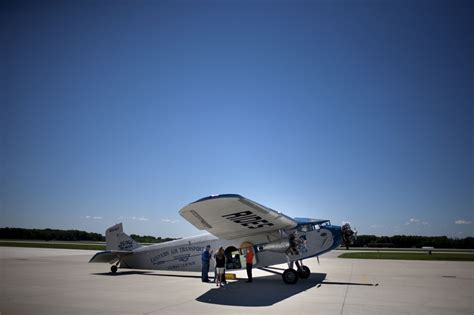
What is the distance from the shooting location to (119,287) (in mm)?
11727

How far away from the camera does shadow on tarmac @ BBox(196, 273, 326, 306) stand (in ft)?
30.2

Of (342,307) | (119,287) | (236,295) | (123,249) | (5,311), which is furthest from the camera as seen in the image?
(123,249)

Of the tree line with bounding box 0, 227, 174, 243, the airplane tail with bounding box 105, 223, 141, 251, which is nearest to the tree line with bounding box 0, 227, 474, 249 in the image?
the tree line with bounding box 0, 227, 174, 243

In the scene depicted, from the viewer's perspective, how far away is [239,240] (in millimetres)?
14852

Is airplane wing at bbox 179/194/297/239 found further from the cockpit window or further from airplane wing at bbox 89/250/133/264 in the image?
airplane wing at bbox 89/250/133/264

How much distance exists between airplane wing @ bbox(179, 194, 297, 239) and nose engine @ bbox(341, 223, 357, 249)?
2.17 meters

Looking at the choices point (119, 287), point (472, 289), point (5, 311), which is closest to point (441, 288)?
point (472, 289)

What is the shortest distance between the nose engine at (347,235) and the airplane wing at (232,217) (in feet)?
7.13

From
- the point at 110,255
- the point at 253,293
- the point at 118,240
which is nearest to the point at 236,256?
the point at 253,293

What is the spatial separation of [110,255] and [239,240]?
6.92 m

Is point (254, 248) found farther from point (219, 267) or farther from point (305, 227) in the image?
point (305, 227)

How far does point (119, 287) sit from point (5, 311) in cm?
447

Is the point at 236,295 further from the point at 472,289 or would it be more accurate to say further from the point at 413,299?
the point at 472,289

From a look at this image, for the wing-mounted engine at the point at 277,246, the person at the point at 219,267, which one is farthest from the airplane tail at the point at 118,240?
the wing-mounted engine at the point at 277,246
